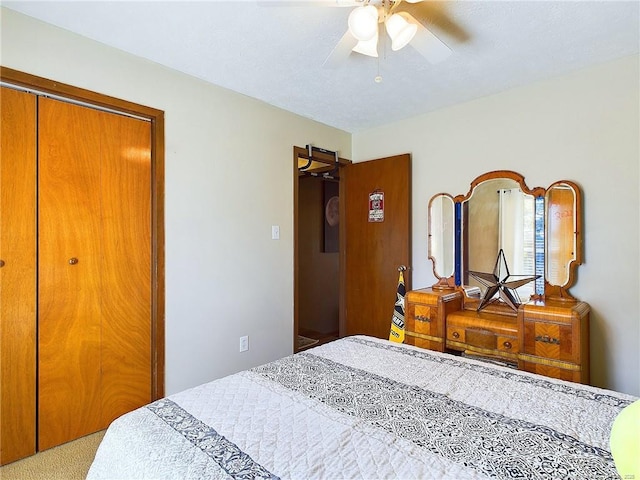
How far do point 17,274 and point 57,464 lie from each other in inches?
40.7

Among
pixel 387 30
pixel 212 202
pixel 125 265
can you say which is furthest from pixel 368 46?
pixel 125 265

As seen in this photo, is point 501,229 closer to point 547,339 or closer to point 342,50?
point 547,339

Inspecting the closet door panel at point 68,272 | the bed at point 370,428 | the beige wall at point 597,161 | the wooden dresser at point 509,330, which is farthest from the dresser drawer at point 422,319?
the closet door panel at point 68,272

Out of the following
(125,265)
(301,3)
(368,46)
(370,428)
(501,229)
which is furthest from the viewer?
(501,229)

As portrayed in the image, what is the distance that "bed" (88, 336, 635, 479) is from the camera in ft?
2.95

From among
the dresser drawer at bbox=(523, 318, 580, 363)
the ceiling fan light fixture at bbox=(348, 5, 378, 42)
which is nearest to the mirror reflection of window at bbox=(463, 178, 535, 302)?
the dresser drawer at bbox=(523, 318, 580, 363)

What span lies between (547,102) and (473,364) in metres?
2.04

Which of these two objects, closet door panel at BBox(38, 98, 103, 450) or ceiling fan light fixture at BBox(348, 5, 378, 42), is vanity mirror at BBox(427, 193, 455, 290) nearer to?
ceiling fan light fixture at BBox(348, 5, 378, 42)

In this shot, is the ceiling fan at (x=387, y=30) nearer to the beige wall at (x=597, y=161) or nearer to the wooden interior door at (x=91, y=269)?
the beige wall at (x=597, y=161)

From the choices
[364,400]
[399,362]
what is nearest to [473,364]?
[399,362]

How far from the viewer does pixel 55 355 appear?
201cm

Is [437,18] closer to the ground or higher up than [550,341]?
higher up

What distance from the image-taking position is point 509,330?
7.61 feet

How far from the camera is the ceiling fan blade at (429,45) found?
1.67 m
